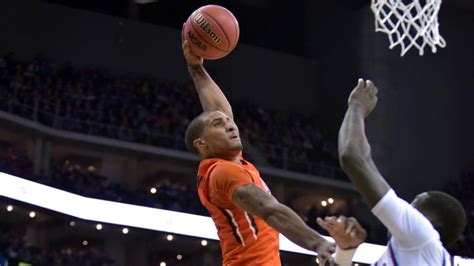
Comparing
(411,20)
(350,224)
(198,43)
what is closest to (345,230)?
Result: (350,224)

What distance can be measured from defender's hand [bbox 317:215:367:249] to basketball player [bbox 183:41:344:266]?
490 mm

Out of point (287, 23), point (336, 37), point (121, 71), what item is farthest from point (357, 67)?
point (121, 71)

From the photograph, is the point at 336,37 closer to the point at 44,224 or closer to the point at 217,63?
the point at 217,63

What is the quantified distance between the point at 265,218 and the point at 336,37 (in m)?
21.2

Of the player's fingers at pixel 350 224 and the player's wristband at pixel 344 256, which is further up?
the player's fingers at pixel 350 224

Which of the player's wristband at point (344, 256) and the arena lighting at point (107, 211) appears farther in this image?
the arena lighting at point (107, 211)

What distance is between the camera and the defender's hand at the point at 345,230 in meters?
2.64

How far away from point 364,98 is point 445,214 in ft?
1.47

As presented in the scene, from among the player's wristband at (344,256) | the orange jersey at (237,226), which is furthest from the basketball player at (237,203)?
the player's wristband at (344,256)

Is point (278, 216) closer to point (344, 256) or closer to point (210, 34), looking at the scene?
point (344, 256)

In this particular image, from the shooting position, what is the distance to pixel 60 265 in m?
16.8

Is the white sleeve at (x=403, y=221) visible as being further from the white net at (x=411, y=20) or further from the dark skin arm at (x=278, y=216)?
the white net at (x=411, y=20)

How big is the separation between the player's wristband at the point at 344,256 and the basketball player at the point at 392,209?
120 millimetres

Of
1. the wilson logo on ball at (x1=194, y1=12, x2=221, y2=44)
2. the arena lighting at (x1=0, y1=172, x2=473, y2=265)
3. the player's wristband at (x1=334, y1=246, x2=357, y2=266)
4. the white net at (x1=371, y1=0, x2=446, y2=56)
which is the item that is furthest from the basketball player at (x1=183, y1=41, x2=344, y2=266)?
the arena lighting at (x1=0, y1=172, x2=473, y2=265)
